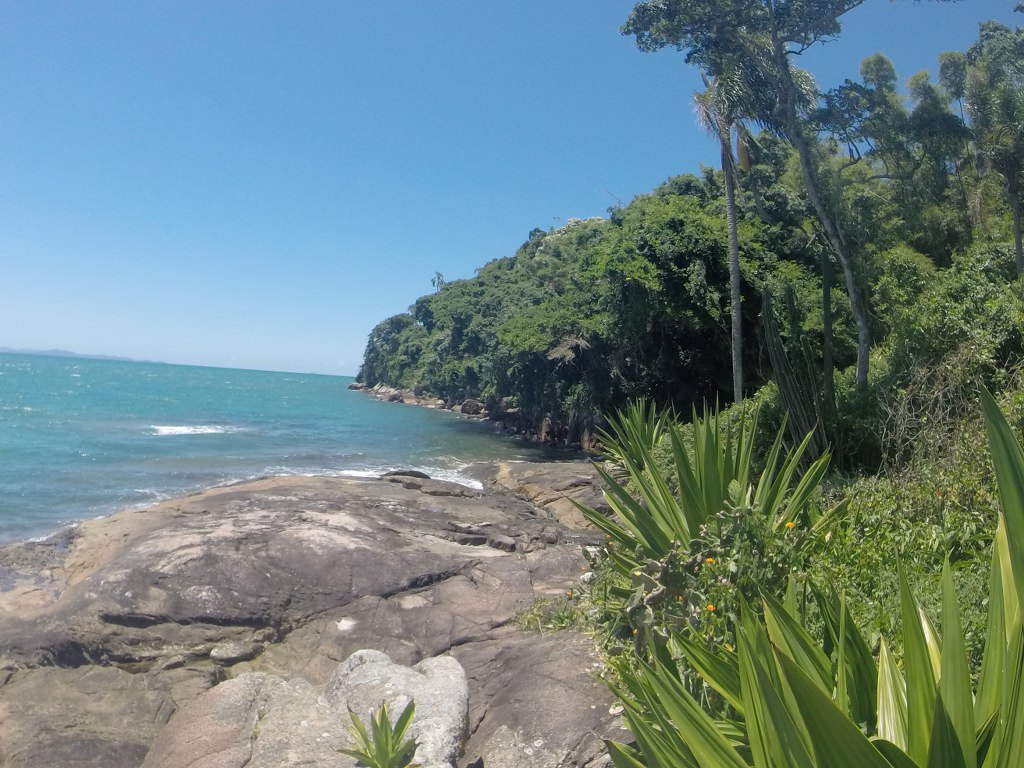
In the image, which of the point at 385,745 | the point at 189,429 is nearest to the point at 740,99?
the point at 385,745

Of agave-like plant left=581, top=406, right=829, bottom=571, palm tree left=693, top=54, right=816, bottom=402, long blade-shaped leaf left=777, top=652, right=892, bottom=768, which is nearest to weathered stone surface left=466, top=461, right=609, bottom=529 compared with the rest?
palm tree left=693, top=54, right=816, bottom=402

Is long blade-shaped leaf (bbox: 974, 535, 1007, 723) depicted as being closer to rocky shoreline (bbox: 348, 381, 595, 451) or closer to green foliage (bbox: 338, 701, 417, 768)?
green foliage (bbox: 338, 701, 417, 768)

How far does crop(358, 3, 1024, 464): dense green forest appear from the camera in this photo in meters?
9.09

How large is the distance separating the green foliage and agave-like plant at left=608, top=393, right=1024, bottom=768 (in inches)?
126

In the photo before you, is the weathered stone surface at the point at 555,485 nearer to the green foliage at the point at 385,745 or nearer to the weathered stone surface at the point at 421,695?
the weathered stone surface at the point at 421,695

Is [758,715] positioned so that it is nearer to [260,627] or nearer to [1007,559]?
[1007,559]

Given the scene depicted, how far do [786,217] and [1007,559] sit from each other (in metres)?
25.2

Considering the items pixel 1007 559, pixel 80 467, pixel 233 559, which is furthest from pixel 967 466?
pixel 80 467

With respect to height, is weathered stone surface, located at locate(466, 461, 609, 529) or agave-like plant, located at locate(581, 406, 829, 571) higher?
agave-like plant, located at locate(581, 406, 829, 571)

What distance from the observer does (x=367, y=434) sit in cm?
3650

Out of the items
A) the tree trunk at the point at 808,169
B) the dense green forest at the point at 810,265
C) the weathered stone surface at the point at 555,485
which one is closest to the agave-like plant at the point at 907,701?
the dense green forest at the point at 810,265

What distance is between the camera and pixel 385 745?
488cm

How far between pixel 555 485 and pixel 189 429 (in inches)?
945

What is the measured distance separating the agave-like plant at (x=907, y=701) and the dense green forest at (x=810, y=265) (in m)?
6.72
